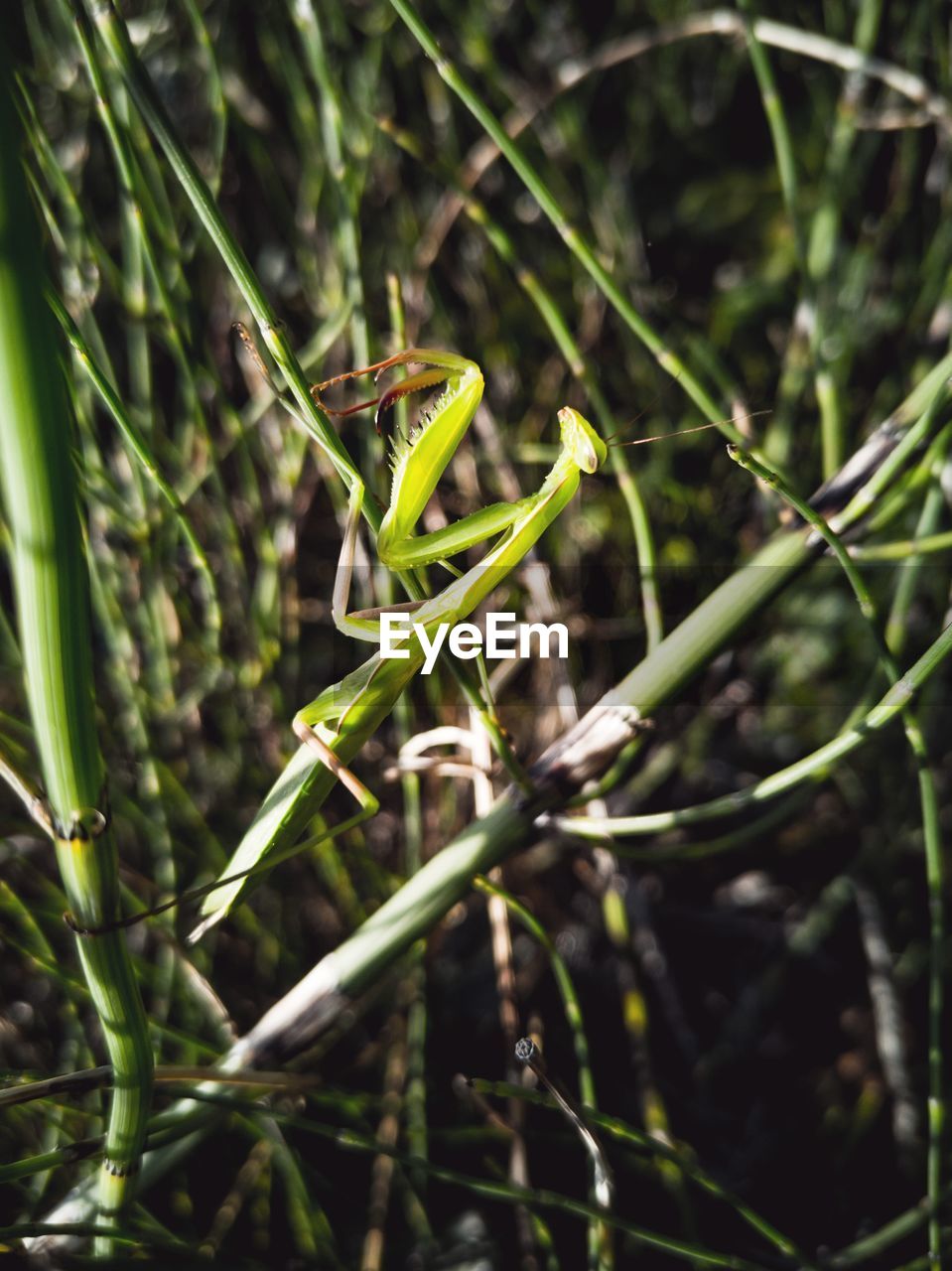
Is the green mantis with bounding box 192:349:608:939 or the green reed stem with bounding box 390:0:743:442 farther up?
the green reed stem with bounding box 390:0:743:442

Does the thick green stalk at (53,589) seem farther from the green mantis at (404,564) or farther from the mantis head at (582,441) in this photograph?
the mantis head at (582,441)

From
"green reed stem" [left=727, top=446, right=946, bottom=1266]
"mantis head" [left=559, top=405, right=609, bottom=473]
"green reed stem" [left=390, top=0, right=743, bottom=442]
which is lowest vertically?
"green reed stem" [left=727, top=446, right=946, bottom=1266]

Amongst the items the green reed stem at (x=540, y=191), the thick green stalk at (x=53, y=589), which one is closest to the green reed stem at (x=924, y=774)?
the green reed stem at (x=540, y=191)

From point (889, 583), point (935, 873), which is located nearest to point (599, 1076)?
point (935, 873)

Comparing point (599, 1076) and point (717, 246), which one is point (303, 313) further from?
point (599, 1076)

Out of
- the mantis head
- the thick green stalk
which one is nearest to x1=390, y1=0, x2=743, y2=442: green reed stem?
the mantis head

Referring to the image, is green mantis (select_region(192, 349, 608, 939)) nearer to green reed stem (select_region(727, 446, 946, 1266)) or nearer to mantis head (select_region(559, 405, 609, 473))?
mantis head (select_region(559, 405, 609, 473))

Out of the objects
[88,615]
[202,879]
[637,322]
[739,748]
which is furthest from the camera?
[739,748]
